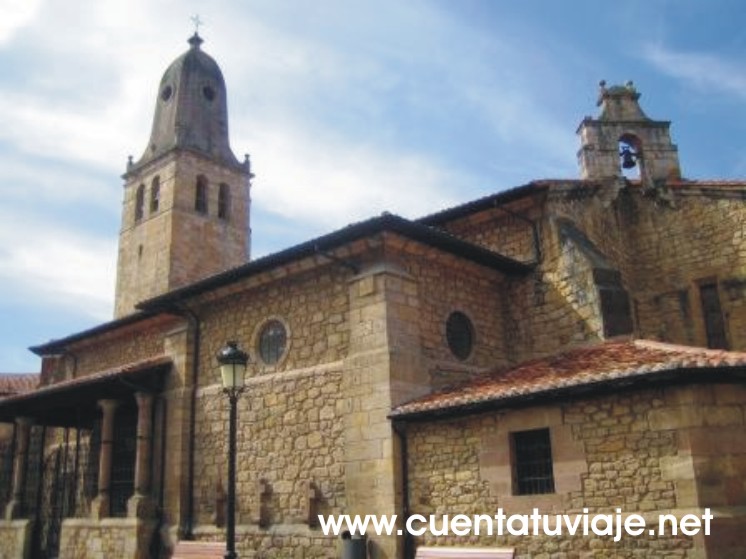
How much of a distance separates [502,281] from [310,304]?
3551 millimetres

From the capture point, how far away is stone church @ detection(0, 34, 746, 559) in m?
8.10

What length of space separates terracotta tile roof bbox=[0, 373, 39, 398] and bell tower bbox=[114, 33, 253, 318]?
4140 mm

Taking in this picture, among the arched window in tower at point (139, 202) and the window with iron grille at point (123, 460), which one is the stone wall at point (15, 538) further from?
the arched window in tower at point (139, 202)

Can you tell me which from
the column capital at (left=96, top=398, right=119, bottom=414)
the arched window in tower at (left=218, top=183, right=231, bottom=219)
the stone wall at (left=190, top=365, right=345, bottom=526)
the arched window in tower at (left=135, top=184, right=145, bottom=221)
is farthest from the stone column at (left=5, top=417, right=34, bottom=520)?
the arched window in tower at (left=218, top=183, right=231, bottom=219)

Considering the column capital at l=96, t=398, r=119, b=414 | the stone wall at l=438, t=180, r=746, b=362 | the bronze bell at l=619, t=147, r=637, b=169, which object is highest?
the bronze bell at l=619, t=147, r=637, b=169

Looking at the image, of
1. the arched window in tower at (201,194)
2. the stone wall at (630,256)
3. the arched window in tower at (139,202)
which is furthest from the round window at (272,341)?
the arched window in tower at (139,202)

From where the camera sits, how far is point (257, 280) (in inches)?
496

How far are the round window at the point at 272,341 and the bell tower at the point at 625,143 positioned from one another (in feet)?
22.4

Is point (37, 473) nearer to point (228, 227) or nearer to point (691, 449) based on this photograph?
point (228, 227)

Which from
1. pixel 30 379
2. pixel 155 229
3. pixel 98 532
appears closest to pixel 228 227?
pixel 155 229

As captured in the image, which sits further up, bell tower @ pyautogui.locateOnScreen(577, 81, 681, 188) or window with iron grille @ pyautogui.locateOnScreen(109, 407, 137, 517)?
bell tower @ pyautogui.locateOnScreen(577, 81, 681, 188)

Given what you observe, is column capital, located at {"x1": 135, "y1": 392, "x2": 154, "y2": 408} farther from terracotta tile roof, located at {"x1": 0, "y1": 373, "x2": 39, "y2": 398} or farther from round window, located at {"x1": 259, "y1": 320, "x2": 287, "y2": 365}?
terracotta tile roof, located at {"x1": 0, "y1": 373, "x2": 39, "y2": 398}

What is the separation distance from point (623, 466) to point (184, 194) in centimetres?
2171

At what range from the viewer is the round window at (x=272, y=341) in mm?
12273
